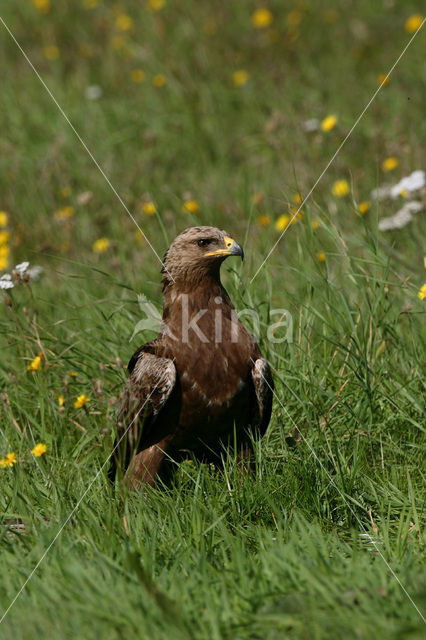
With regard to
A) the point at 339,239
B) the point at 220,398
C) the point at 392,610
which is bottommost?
the point at 392,610

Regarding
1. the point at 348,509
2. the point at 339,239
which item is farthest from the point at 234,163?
the point at 348,509

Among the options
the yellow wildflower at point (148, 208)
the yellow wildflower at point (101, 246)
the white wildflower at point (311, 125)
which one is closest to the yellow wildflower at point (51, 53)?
the yellow wildflower at point (148, 208)

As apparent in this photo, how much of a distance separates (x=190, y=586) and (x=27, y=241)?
4216 millimetres

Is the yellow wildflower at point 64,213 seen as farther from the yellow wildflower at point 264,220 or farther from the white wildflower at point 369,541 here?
the white wildflower at point 369,541

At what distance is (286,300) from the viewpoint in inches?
184

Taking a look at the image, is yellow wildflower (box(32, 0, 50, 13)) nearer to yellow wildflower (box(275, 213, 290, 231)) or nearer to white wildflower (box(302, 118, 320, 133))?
white wildflower (box(302, 118, 320, 133))


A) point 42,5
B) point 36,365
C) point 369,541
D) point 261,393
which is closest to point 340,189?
point 261,393

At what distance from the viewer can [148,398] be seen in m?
3.67

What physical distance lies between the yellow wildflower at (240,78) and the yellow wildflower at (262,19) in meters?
0.98

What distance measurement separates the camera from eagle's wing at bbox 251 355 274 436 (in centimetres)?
378

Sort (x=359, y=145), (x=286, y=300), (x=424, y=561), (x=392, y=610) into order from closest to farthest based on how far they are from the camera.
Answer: (x=392, y=610)
(x=424, y=561)
(x=286, y=300)
(x=359, y=145)

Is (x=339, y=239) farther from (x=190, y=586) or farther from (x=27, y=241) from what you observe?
(x=27, y=241)

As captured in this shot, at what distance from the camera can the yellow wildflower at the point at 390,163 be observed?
6198 millimetres

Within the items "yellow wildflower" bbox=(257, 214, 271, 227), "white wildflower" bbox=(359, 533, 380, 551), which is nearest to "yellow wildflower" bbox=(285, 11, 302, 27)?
"yellow wildflower" bbox=(257, 214, 271, 227)
